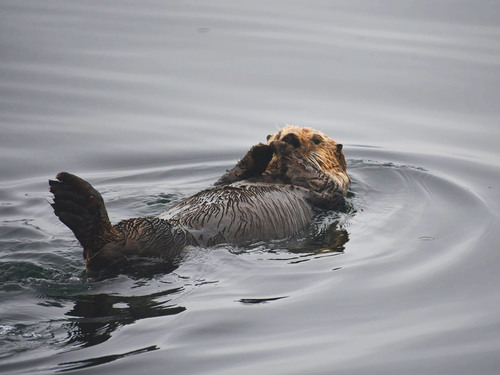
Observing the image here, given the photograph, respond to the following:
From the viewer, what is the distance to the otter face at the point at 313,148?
749 cm

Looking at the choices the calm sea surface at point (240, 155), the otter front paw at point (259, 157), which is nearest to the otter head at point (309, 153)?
the otter front paw at point (259, 157)

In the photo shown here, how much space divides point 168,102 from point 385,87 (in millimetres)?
3184

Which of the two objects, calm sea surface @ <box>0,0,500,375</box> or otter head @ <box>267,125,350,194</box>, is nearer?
calm sea surface @ <box>0,0,500,375</box>

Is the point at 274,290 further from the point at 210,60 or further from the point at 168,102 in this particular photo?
the point at 210,60

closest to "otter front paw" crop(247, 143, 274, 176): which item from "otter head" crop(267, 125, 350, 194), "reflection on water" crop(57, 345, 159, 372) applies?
"otter head" crop(267, 125, 350, 194)

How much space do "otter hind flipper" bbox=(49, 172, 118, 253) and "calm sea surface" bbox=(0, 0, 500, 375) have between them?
34 cm

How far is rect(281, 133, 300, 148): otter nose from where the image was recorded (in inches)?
293

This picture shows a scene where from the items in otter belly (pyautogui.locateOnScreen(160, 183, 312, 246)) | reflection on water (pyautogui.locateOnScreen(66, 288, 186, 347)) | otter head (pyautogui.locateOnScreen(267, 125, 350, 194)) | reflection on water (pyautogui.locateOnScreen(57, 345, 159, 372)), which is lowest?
reflection on water (pyautogui.locateOnScreen(57, 345, 159, 372))

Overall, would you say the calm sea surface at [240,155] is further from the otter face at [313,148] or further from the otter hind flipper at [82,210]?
the otter face at [313,148]

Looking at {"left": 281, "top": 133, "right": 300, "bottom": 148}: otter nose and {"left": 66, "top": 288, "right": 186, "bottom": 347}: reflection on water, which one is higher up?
{"left": 281, "top": 133, "right": 300, "bottom": 148}: otter nose

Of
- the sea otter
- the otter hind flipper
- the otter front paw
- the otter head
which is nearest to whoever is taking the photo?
the otter hind flipper

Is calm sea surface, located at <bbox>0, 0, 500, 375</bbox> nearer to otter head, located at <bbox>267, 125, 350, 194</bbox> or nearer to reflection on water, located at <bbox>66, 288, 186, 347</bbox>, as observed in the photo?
reflection on water, located at <bbox>66, 288, 186, 347</bbox>

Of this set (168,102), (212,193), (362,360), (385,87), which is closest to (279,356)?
(362,360)

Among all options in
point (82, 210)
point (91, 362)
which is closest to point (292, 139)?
point (82, 210)
